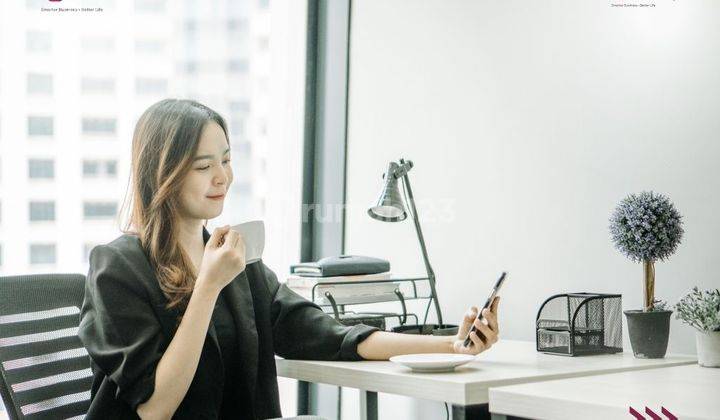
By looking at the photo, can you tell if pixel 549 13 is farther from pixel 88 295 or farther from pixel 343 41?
pixel 88 295

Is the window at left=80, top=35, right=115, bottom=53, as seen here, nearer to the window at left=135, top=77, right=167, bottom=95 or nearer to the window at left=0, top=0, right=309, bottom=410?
the window at left=0, top=0, right=309, bottom=410

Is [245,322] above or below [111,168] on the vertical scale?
below

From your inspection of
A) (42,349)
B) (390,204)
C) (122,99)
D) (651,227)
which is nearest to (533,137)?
(390,204)

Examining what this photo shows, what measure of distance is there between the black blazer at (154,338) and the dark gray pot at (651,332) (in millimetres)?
636

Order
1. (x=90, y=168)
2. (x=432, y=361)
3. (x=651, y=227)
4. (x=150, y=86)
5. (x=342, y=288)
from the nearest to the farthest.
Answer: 1. (x=432, y=361)
2. (x=651, y=227)
3. (x=342, y=288)
4. (x=90, y=168)
5. (x=150, y=86)

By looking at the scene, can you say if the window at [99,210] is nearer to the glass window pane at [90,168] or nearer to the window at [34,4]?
the glass window pane at [90,168]

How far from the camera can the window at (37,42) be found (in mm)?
2672

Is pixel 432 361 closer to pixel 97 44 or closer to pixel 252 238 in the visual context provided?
pixel 252 238

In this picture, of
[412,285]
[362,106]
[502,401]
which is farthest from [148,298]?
[362,106]

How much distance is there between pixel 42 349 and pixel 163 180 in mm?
416

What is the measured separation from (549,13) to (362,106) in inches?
33.6

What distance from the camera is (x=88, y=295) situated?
5.45 feet

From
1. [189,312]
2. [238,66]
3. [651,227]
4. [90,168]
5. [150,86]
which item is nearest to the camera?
[189,312]

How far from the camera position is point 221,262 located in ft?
5.31
